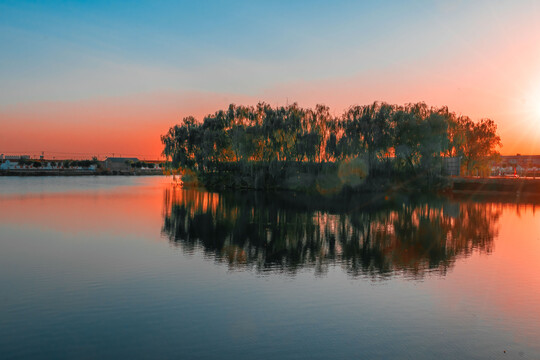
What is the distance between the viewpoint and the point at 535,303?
14.6 m

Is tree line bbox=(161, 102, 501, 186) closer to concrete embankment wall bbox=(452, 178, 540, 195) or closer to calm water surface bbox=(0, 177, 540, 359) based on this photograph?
concrete embankment wall bbox=(452, 178, 540, 195)

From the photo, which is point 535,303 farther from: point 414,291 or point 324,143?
point 324,143

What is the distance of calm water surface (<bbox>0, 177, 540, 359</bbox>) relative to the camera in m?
10.9

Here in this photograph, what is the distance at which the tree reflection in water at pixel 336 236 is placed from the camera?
20.3 metres

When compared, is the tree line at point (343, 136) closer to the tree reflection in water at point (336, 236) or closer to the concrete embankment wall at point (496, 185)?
the concrete embankment wall at point (496, 185)

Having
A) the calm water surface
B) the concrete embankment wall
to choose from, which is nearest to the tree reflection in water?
the calm water surface

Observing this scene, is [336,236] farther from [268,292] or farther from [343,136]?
[343,136]

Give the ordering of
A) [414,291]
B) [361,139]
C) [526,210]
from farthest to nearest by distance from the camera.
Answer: [361,139] < [526,210] < [414,291]

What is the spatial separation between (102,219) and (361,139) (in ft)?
154

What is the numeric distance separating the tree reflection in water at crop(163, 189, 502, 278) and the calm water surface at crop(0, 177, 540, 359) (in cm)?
15

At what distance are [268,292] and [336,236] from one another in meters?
13.2

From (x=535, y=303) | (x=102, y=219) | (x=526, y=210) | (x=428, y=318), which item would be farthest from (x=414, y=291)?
(x=526, y=210)

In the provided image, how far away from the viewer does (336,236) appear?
2784cm

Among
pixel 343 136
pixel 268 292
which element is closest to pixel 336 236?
pixel 268 292
